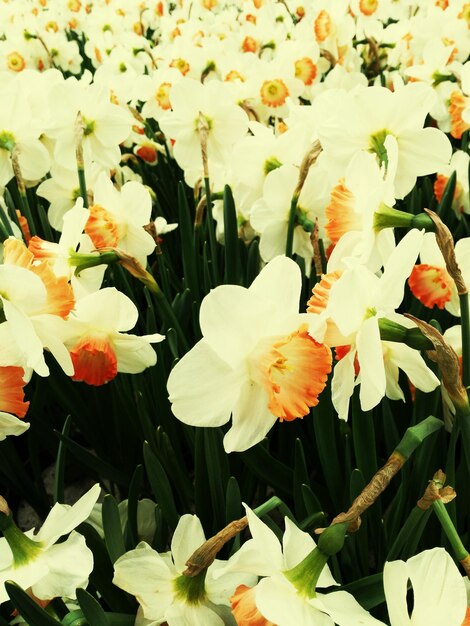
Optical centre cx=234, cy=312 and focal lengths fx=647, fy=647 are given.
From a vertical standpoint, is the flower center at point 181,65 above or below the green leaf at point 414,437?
above

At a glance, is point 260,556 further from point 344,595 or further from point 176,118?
point 176,118

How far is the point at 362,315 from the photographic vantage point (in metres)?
0.78

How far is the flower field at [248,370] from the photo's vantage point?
2.50ft

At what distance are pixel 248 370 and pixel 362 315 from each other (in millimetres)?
157

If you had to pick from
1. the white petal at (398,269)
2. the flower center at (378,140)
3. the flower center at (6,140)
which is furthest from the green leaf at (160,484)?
the flower center at (6,140)

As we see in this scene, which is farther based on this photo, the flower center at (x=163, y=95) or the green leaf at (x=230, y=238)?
the flower center at (x=163, y=95)

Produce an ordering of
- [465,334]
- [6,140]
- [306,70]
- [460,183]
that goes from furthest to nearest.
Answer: [306,70]
[460,183]
[6,140]
[465,334]

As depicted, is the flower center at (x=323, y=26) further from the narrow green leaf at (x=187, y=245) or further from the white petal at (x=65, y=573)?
the white petal at (x=65, y=573)

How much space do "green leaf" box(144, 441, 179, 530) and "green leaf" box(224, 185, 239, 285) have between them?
710mm

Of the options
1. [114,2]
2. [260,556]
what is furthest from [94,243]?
Result: [114,2]

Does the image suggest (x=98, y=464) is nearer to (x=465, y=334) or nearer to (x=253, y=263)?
(x=253, y=263)

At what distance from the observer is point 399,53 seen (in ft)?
10.1

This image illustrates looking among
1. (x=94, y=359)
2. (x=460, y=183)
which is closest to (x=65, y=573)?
(x=94, y=359)

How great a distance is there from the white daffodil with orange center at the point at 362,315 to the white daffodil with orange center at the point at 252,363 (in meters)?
0.03
